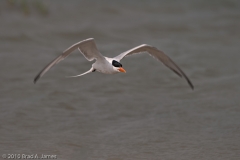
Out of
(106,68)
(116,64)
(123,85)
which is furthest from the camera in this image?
(123,85)

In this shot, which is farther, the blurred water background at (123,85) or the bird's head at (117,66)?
the blurred water background at (123,85)

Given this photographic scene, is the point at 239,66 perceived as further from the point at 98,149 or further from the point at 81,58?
the point at 98,149

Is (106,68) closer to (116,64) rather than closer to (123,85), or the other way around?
(116,64)

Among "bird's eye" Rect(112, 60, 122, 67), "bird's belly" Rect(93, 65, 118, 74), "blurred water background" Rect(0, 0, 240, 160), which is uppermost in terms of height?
"bird's eye" Rect(112, 60, 122, 67)

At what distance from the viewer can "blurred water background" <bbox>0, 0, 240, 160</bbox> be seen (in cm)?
920

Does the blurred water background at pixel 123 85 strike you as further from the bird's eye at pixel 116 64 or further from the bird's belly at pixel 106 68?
Result: the bird's eye at pixel 116 64

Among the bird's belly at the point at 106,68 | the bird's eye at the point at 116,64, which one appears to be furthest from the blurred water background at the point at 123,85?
the bird's eye at the point at 116,64

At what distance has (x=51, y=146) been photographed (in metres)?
8.99

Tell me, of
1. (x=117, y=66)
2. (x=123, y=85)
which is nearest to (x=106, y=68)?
(x=117, y=66)

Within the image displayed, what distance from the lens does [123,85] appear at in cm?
1227

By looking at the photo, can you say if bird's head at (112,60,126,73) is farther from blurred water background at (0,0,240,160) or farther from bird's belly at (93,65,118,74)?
blurred water background at (0,0,240,160)

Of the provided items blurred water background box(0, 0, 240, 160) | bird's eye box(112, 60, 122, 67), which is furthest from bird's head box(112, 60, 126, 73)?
blurred water background box(0, 0, 240, 160)

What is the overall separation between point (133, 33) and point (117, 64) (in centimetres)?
759

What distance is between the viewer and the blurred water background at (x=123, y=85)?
30.2 feet
